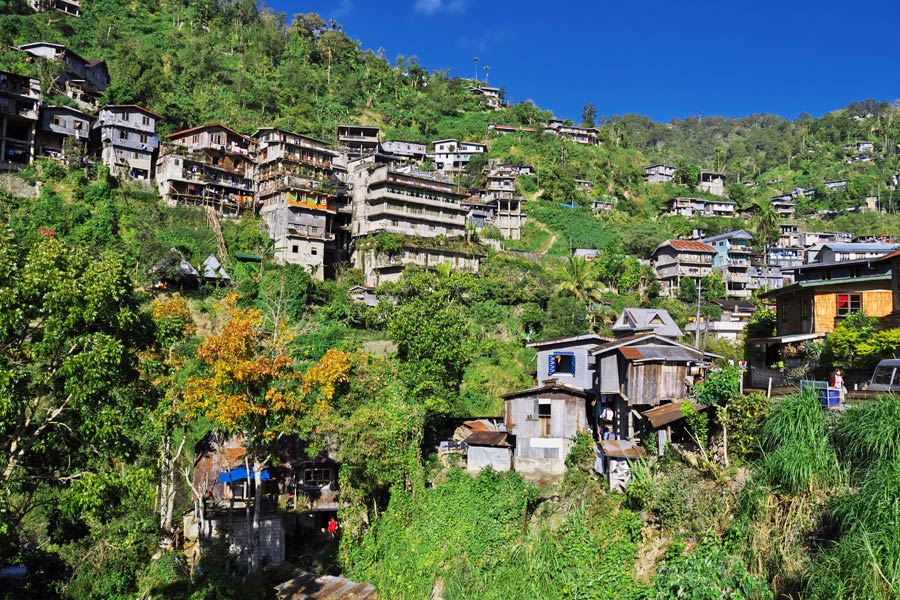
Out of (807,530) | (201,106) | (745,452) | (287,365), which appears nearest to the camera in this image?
(807,530)

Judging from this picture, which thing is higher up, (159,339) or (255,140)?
(255,140)

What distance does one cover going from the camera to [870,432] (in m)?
13.3

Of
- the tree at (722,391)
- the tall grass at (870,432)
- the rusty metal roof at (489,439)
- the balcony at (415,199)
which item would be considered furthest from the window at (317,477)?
the balcony at (415,199)

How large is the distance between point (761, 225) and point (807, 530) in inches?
2918

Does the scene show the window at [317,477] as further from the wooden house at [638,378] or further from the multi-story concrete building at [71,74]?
the multi-story concrete building at [71,74]

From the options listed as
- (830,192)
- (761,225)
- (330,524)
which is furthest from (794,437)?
(830,192)

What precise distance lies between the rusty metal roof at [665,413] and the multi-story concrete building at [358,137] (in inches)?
2616

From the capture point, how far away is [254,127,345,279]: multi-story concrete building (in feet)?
185

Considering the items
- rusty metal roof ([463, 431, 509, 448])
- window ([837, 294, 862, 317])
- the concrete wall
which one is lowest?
the concrete wall

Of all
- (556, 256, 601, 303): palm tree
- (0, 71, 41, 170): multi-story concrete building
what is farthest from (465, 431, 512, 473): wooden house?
(0, 71, 41, 170): multi-story concrete building

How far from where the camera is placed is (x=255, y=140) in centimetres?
6469

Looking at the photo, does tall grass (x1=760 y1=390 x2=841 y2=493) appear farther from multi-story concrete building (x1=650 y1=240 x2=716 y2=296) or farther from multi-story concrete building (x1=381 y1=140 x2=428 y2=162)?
multi-story concrete building (x1=381 y1=140 x2=428 y2=162)

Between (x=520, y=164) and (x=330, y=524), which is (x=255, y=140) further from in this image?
(x=330, y=524)

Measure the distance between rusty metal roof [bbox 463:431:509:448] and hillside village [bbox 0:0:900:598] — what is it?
13 centimetres
